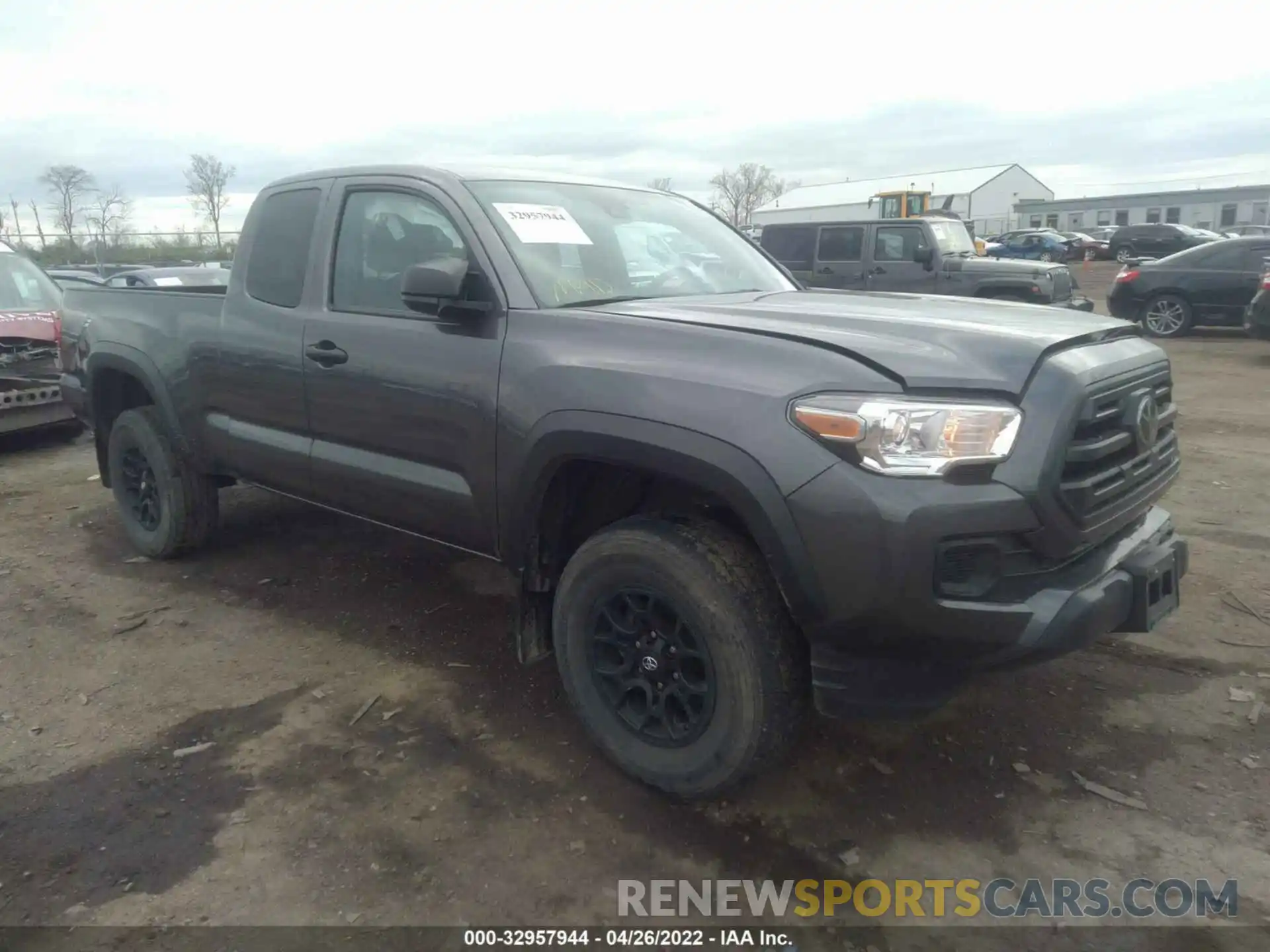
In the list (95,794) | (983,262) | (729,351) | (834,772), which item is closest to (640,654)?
(834,772)

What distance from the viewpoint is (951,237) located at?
44.0 feet

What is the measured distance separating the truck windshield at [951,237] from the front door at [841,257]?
0.97 metres

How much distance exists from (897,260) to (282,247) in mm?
10114

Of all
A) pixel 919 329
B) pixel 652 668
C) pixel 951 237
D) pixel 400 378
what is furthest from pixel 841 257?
pixel 652 668

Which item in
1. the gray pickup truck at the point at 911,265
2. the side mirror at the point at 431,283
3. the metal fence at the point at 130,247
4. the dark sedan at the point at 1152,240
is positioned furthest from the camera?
the dark sedan at the point at 1152,240

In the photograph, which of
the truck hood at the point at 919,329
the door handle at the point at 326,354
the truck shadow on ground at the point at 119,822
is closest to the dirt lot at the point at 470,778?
the truck shadow on ground at the point at 119,822

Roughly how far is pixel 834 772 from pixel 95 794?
2356 millimetres

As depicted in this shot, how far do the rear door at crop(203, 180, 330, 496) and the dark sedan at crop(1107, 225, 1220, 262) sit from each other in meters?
33.4

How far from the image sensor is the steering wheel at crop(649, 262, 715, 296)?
365 centimetres

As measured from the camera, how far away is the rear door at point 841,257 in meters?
12.9

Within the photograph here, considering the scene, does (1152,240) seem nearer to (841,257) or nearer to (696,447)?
(841,257)

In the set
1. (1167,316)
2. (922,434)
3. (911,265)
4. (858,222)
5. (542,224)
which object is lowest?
(1167,316)

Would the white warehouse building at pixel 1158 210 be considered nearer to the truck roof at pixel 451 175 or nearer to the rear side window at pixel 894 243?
the rear side window at pixel 894 243

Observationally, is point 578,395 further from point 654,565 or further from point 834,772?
point 834,772
